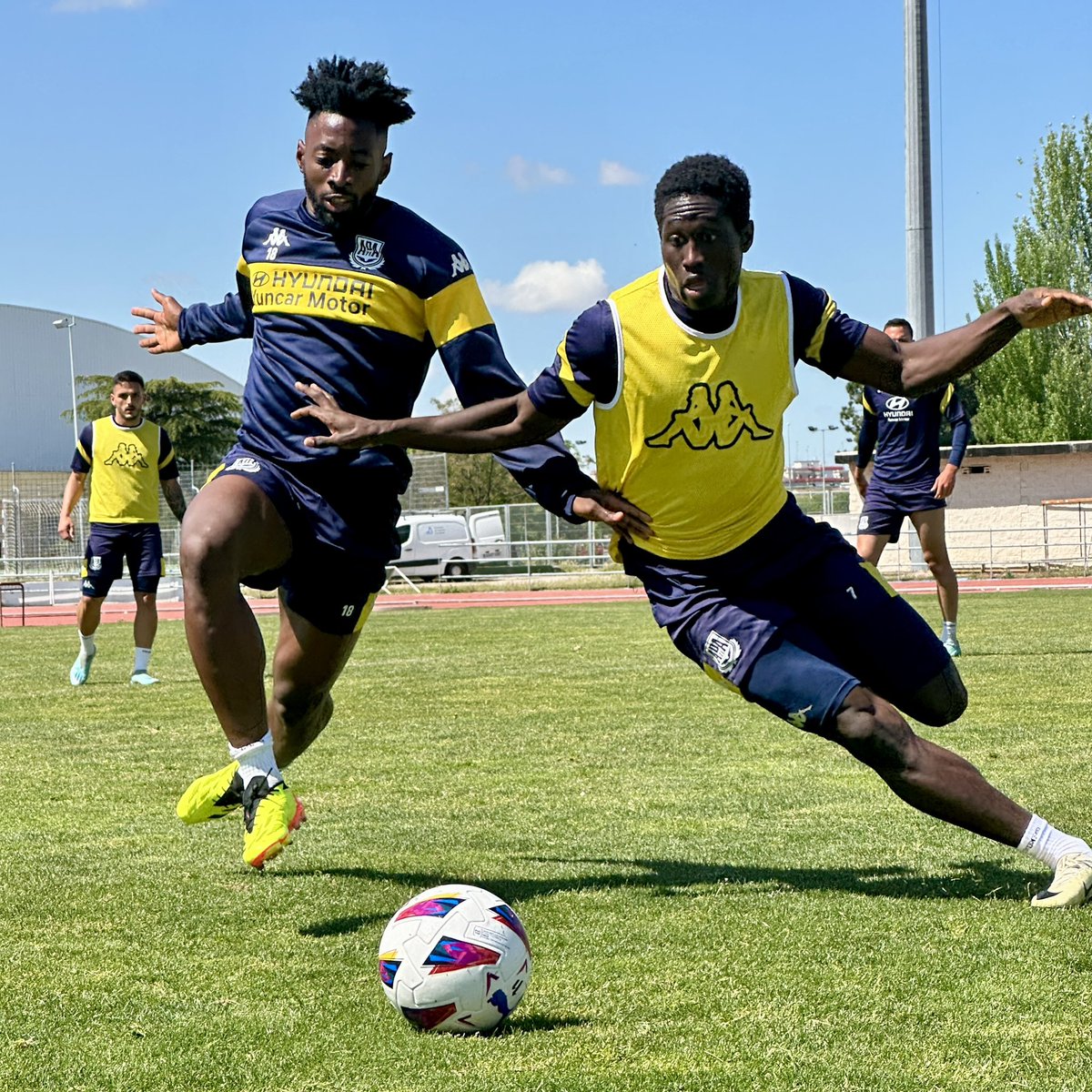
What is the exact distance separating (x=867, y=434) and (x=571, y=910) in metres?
9.21

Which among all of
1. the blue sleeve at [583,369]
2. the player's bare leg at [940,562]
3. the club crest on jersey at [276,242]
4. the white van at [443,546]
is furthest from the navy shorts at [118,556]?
the white van at [443,546]

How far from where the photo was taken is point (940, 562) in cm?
1261

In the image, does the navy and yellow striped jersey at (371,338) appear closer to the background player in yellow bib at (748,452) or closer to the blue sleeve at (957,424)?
the background player in yellow bib at (748,452)

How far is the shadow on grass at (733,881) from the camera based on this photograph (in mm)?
4902

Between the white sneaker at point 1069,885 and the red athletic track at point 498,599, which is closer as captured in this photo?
the white sneaker at point 1069,885

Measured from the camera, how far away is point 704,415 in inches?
189

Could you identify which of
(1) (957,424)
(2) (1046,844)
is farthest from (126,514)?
(2) (1046,844)

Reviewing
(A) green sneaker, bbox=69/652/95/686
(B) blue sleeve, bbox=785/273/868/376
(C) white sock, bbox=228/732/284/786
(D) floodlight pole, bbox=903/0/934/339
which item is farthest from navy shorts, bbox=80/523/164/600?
(D) floodlight pole, bbox=903/0/934/339

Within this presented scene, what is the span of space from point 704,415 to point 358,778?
3.56 meters

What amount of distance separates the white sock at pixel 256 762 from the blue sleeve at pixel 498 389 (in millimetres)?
1306

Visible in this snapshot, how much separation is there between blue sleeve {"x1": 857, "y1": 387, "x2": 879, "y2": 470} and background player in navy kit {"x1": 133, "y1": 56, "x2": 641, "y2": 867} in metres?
8.27

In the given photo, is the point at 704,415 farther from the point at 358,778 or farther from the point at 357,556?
the point at 358,778

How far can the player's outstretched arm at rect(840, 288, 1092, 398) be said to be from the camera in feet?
15.5

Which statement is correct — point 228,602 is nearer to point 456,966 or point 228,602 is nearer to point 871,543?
point 456,966
